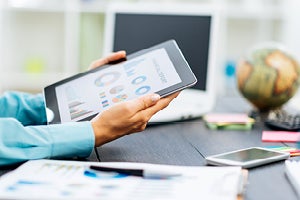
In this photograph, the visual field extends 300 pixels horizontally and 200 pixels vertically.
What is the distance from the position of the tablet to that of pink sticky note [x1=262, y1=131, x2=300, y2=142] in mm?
265

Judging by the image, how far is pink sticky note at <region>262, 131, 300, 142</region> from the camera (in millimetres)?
1124

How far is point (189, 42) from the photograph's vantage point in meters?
1.43

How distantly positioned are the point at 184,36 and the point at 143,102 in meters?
0.54

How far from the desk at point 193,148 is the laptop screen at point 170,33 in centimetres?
17

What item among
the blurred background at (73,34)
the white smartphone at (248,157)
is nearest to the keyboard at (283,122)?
the white smartphone at (248,157)

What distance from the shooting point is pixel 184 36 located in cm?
143

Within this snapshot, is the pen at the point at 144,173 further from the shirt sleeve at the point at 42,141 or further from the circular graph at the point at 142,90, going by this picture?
the circular graph at the point at 142,90

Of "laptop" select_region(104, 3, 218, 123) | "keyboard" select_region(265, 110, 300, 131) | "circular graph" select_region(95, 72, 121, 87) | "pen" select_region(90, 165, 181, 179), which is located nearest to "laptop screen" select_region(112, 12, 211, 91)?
"laptop" select_region(104, 3, 218, 123)

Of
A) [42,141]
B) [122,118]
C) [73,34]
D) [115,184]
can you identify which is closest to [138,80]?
[122,118]

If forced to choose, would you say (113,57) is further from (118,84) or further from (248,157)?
(248,157)

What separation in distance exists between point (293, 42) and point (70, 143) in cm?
248

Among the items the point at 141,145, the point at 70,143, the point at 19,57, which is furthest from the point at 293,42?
the point at 70,143

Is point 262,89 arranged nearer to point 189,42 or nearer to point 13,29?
point 189,42

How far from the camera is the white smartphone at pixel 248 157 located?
34.1 inches
